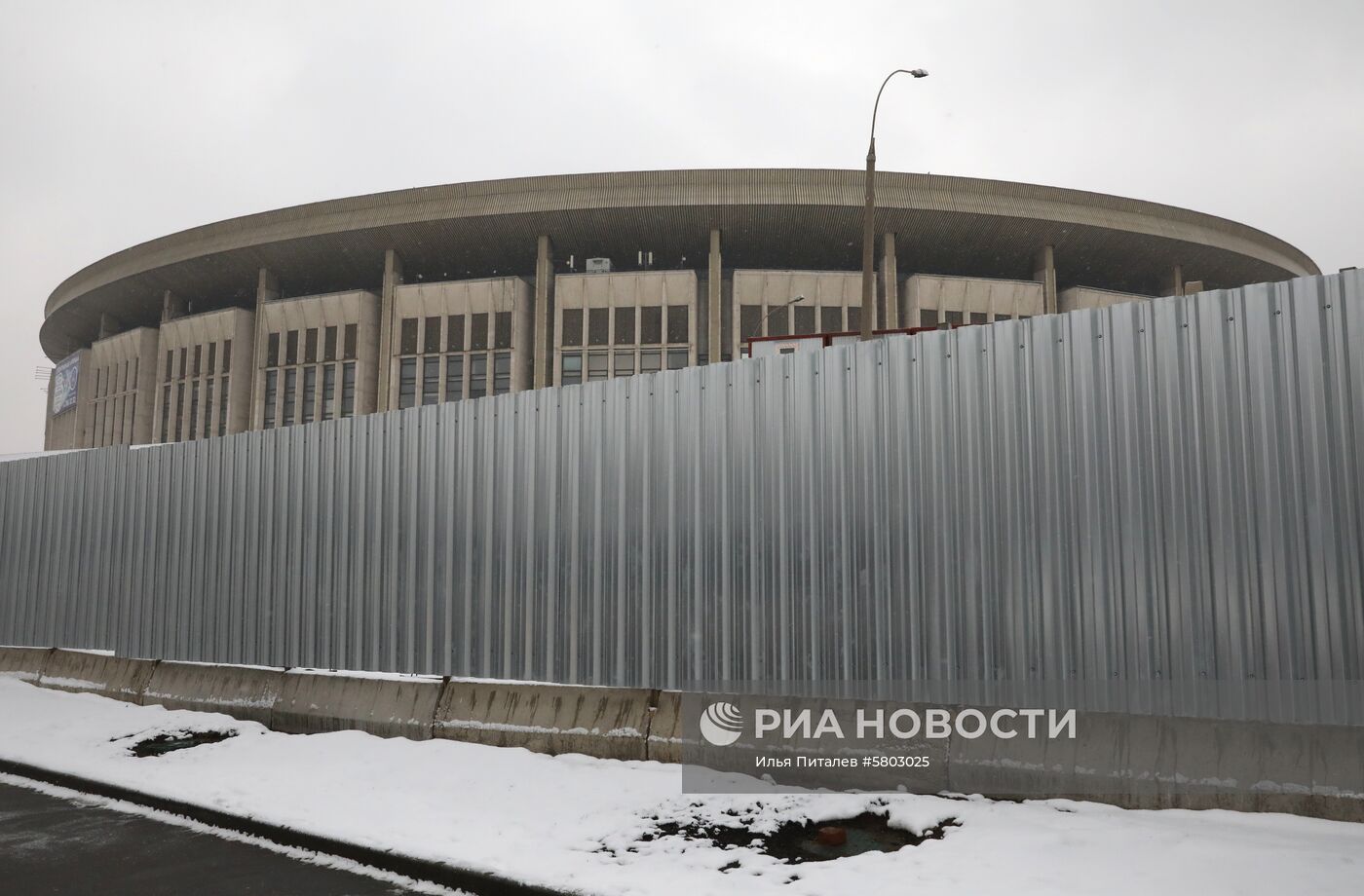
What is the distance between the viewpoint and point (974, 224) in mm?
46000

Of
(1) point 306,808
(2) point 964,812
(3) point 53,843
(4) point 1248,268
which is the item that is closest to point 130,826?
(3) point 53,843

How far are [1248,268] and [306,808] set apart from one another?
59.4 meters

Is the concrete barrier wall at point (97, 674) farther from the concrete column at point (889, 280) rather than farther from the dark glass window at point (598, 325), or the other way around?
the concrete column at point (889, 280)

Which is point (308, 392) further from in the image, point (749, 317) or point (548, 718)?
point (548, 718)

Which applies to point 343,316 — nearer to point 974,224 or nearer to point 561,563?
point 974,224

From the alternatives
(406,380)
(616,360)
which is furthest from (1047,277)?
(406,380)

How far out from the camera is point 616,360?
4769cm

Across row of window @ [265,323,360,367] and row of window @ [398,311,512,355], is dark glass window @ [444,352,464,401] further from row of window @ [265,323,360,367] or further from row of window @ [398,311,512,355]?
row of window @ [265,323,360,367]

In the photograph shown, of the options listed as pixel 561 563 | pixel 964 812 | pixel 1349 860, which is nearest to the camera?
pixel 1349 860

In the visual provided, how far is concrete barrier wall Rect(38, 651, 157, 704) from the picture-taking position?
1084 centimetres

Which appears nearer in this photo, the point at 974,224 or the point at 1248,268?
the point at 974,224

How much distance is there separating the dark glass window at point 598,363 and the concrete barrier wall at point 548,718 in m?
40.2

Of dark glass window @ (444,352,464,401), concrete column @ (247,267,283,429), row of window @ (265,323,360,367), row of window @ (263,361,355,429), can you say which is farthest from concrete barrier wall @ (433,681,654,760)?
concrete column @ (247,267,283,429)

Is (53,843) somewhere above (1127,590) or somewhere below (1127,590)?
below
